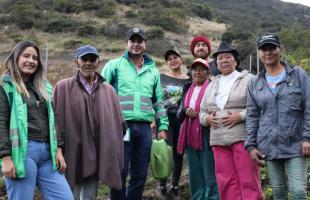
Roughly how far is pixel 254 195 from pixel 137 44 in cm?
207

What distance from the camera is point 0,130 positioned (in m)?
3.61

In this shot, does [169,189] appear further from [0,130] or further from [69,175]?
[0,130]

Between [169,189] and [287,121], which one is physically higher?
[287,121]

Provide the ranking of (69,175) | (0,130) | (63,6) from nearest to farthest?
(0,130) → (69,175) → (63,6)

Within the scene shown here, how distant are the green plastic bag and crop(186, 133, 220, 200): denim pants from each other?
26 centimetres

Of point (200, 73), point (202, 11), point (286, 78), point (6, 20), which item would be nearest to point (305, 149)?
point (286, 78)

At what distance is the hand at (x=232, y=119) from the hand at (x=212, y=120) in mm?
95

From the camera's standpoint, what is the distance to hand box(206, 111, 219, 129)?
4512mm

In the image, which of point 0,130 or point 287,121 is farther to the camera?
point 287,121

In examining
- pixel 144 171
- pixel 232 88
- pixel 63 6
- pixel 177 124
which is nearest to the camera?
pixel 232 88

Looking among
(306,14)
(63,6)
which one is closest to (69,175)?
(63,6)

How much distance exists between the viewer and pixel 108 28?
33.9 meters

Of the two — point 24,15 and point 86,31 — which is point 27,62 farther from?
point 24,15

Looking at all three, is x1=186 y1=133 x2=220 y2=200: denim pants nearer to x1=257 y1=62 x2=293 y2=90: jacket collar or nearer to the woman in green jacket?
x1=257 y1=62 x2=293 y2=90: jacket collar
